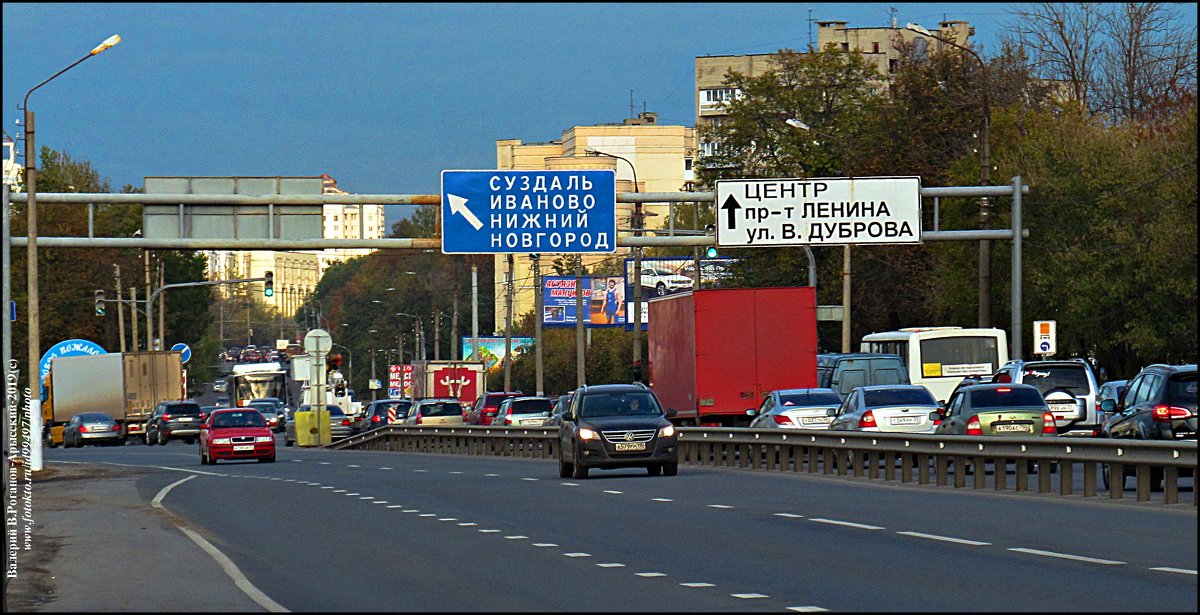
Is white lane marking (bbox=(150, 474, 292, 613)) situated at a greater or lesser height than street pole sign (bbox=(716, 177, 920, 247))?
lesser

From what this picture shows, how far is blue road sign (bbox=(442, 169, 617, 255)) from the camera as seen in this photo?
3969 centimetres

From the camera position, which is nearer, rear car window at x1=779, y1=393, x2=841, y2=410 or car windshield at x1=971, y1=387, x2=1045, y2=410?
car windshield at x1=971, y1=387, x2=1045, y2=410

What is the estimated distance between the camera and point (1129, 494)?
25.3 meters

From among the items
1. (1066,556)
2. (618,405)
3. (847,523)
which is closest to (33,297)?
(618,405)

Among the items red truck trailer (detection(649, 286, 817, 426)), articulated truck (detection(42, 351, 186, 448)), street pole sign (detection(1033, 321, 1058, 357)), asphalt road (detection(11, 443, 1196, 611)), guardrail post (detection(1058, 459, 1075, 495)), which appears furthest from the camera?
articulated truck (detection(42, 351, 186, 448))

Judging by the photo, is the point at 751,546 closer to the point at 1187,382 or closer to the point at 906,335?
the point at 1187,382

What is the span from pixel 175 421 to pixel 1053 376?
4732cm

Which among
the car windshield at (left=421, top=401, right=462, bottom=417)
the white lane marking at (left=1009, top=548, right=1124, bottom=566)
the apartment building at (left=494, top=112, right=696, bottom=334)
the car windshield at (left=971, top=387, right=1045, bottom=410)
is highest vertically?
the apartment building at (left=494, top=112, right=696, bottom=334)

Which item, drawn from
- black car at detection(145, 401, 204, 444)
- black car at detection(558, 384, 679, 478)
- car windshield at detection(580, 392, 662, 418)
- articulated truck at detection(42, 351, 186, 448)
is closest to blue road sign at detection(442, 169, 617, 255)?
car windshield at detection(580, 392, 662, 418)

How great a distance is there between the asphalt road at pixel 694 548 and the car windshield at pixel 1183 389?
74.6 inches

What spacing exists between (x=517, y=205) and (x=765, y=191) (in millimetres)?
5134

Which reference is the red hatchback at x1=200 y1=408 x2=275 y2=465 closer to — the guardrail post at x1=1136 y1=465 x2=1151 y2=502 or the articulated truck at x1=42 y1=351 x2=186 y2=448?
the guardrail post at x1=1136 y1=465 x2=1151 y2=502

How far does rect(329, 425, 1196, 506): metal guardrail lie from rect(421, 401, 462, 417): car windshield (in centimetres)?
1477

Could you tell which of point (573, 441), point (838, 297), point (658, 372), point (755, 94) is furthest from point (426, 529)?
point (755, 94)
